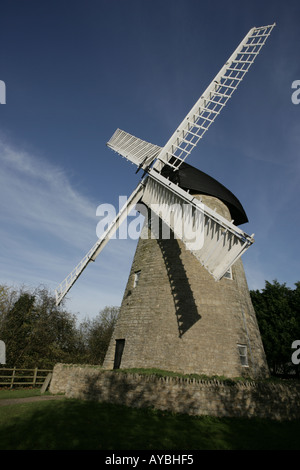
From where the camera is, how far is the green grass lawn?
6008mm

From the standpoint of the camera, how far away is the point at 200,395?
8656mm

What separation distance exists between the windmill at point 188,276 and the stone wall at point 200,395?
1.59 metres

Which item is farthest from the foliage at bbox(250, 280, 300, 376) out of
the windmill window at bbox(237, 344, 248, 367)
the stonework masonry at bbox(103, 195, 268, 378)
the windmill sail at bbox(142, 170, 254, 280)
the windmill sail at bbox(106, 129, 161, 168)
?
the windmill sail at bbox(106, 129, 161, 168)

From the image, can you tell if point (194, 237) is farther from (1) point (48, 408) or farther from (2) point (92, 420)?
(1) point (48, 408)

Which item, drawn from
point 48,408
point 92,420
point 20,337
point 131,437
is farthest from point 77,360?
point 131,437

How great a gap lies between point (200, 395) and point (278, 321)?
1561cm

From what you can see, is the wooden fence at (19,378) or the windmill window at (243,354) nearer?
the windmill window at (243,354)

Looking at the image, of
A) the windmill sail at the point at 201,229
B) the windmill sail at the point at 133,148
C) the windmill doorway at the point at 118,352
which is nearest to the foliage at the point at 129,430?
the windmill doorway at the point at 118,352

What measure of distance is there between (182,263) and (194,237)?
216cm

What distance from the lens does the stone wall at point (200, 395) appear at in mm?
8617

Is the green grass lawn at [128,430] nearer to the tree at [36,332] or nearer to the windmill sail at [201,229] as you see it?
the windmill sail at [201,229]

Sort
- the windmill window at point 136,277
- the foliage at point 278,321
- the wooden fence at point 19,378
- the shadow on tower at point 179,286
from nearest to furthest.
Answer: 1. the shadow on tower at point 179,286
2. the windmill window at point 136,277
3. the wooden fence at point 19,378
4. the foliage at point 278,321

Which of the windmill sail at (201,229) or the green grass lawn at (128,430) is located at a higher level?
the windmill sail at (201,229)

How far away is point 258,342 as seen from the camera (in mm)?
12523
